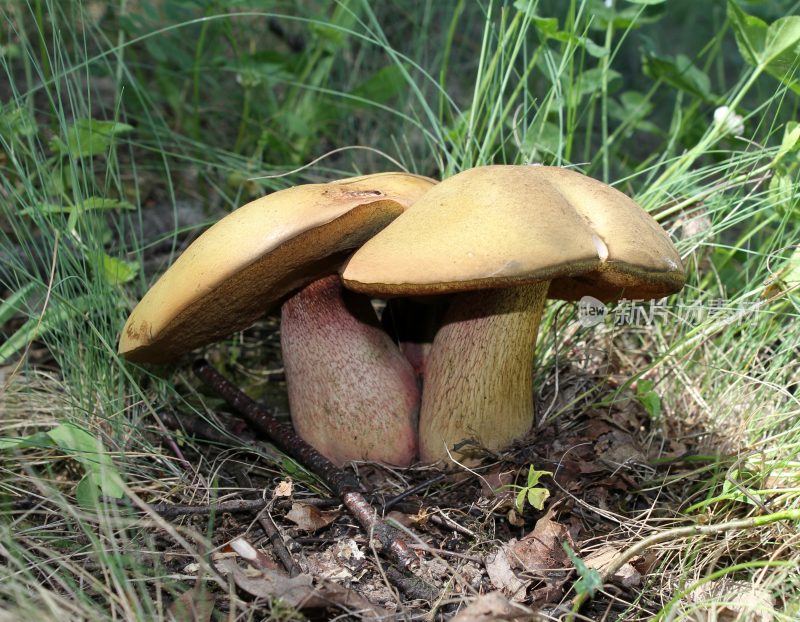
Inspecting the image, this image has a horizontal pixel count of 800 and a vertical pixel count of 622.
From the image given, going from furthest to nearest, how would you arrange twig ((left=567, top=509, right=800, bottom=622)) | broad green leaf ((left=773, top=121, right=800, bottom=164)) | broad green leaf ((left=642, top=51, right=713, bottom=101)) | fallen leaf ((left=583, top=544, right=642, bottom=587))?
broad green leaf ((left=642, top=51, right=713, bottom=101)) < broad green leaf ((left=773, top=121, right=800, bottom=164)) < fallen leaf ((left=583, top=544, right=642, bottom=587)) < twig ((left=567, top=509, right=800, bottom=622))

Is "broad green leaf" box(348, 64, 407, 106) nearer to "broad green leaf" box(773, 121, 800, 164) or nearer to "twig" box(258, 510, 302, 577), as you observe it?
"broad green leaf" box(773, 121, 800, 164)

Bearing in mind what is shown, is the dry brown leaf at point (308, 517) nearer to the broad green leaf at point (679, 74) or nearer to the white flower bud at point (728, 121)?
the white flower bud at point (728, 121)

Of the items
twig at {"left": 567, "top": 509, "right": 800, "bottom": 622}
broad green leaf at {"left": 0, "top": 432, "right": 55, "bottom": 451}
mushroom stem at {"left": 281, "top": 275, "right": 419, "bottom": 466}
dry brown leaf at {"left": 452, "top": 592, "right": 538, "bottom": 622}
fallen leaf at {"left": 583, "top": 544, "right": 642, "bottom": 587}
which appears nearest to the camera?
dry brown leaf at {"left": 452, "top": 592, "right": 538, "bottom": 622}

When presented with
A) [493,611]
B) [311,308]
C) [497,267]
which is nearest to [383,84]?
[311,308]

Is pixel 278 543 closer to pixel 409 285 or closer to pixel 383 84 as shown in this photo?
pixel 409 285

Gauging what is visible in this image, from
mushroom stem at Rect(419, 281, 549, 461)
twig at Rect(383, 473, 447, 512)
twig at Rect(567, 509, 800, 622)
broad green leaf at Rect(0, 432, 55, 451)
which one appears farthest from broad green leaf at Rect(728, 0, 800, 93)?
broad green leaf at Rect(0, 432, 55, 451)
